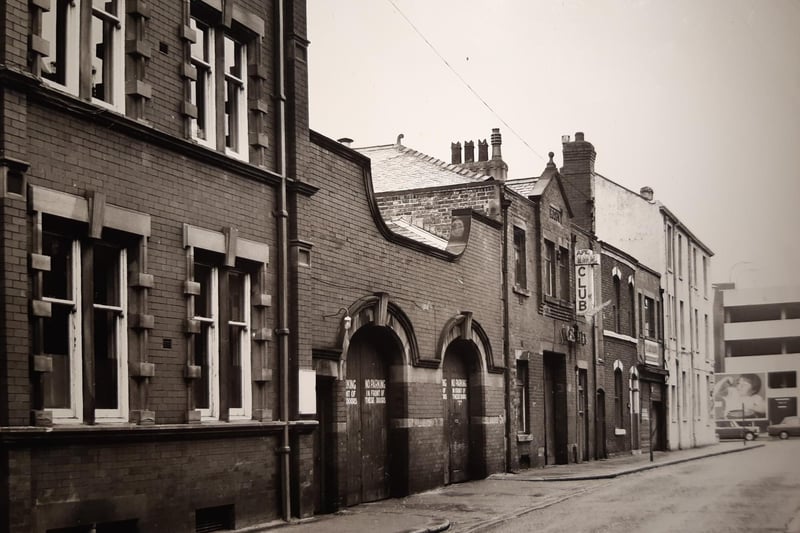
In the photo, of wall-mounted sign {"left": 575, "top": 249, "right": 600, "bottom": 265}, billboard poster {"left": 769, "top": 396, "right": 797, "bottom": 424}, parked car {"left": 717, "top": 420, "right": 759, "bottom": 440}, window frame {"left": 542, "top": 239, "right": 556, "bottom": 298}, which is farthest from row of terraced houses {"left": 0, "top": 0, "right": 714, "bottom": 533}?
billboard poster {"left": 769, "top": 396, "right": 797, "bottom": 424}

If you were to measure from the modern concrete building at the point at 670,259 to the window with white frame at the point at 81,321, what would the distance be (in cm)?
2793

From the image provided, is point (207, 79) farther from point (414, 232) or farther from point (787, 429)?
point (787, 429)

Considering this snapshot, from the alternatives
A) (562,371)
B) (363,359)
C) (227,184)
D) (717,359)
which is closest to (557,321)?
(562,371)

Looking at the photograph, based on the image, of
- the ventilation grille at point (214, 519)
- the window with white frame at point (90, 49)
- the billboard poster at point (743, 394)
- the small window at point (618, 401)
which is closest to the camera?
the window with white frame at point (90, 49)

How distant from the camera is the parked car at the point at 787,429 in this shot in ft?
229

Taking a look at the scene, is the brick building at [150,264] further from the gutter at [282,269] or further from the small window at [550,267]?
the small window at [550,267]

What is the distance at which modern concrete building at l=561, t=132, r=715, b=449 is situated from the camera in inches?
1597

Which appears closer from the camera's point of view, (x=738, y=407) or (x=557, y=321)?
(x=557, y=321)

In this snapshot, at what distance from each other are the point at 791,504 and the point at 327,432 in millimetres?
8377

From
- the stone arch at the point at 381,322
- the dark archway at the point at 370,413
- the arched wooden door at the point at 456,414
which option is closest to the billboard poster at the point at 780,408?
the arched wooden door at the point at 456,414

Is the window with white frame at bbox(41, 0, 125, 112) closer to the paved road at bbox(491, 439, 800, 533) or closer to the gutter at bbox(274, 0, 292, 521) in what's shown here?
the gutter at bbox(274, 0, 292, 521)

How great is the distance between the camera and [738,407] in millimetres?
83062

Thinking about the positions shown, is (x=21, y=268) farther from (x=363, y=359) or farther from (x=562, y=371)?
(x=562, y=371)

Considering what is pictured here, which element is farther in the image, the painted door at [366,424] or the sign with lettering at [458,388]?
the sign with lettering at [458,388]
